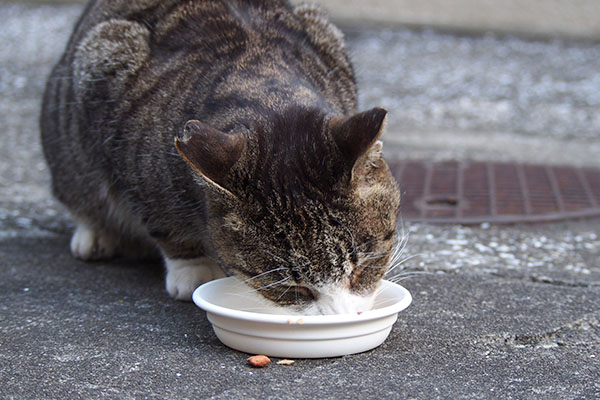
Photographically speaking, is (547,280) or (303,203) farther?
(547,280)

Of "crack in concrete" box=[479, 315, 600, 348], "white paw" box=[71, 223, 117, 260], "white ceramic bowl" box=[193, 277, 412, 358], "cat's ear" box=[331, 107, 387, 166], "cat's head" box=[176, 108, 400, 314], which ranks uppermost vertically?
"cat's ear" box=[331, 107, 387, 166]

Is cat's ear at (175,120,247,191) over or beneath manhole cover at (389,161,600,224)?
over

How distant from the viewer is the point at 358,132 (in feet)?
5.90

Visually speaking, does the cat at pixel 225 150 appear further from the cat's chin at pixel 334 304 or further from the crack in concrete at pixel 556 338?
the crack in concrete at pixel 556 338

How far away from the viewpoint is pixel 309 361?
1.91m

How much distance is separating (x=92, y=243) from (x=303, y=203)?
143 cm

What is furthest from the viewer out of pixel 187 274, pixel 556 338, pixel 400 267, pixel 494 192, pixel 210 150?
pixel 494 192

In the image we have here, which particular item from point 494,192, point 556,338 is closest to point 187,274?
point 556,338

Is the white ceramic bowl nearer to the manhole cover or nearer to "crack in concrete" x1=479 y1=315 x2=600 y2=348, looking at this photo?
"crack in concrete" x1=479 y1=315 x2=600 y2=348

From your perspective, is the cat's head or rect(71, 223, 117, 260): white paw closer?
the cat's head

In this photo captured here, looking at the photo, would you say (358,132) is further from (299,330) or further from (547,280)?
(547,280)

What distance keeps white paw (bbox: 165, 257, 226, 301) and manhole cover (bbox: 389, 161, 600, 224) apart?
96 cm

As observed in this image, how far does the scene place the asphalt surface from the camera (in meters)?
1.79

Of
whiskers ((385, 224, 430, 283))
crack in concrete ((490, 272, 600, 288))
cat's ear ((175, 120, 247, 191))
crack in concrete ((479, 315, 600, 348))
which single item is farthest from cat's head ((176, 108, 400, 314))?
crack in concrete ((490, 272, 600, 288))
